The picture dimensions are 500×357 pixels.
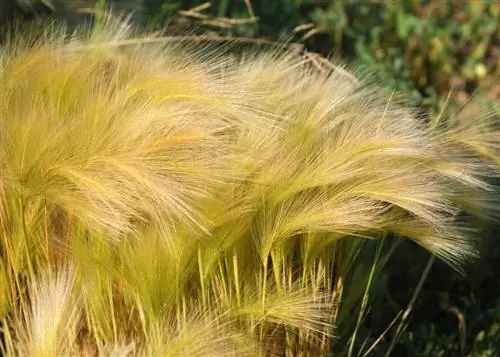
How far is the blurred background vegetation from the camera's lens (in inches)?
96.2

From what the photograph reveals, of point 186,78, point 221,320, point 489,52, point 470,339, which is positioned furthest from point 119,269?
point 489,52

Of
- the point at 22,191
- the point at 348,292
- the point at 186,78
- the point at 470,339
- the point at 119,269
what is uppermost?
the point at 186,78

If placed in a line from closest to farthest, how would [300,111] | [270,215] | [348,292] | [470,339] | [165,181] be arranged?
[165,181]
[270,215]
[300,111]
[348,292]
[470,339]

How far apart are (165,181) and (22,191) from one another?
0.26m

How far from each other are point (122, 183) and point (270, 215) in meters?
0.27

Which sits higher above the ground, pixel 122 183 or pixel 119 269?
pixel 122 183

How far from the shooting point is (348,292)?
201 centimetres

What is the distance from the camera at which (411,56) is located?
3.82 metres

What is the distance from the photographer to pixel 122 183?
5.08 feet

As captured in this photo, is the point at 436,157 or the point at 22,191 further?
A: the point at 436,157

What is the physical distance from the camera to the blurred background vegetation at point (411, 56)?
2.44 m

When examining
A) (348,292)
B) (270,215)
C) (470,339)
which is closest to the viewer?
(270,215)

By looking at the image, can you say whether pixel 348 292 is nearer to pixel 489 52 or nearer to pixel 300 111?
pixel 300 111

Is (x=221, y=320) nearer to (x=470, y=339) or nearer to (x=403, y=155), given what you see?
(x=403, y=155)
